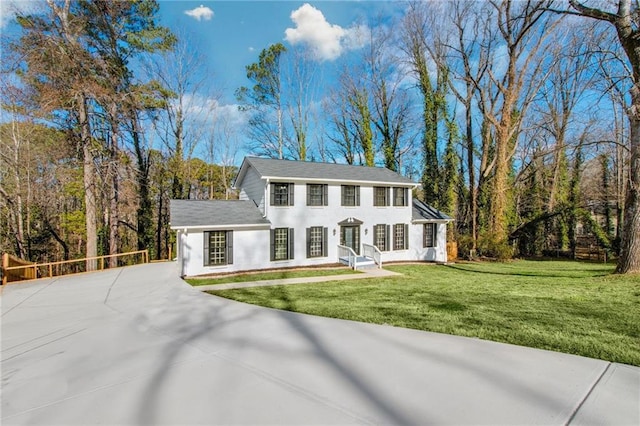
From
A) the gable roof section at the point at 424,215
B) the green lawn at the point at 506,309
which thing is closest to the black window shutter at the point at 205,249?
the green lawn at the point at 506,309

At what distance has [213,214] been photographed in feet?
40.3

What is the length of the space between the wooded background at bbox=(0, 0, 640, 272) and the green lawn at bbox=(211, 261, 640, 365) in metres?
4.66

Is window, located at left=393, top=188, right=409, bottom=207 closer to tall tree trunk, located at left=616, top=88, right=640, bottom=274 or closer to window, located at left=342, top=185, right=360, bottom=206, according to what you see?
window, located at left=342, top=185, right=360, bottom=206

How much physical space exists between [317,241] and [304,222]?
1140 mm

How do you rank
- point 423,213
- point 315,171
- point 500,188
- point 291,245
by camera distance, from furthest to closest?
point 500,188
point 423,213
point 315,171
point 291,245

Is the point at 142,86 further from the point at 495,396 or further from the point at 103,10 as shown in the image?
the point at 495,396

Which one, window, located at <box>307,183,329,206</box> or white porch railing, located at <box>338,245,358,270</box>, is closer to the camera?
white porch railing, located at <box>338,245,358,270</box>

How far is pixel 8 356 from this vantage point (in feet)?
14.1

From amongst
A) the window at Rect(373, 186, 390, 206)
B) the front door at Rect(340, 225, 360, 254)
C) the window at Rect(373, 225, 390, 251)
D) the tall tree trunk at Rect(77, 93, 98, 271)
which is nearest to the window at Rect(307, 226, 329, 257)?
the front door at Rect(340, 225, 360, 254)

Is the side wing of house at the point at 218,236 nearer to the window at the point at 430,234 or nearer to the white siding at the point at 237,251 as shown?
the white siding at the point at 237,251

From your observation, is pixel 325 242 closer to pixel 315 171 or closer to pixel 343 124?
pixel 315 171

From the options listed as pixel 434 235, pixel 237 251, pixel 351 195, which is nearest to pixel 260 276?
→ pixel 237 251

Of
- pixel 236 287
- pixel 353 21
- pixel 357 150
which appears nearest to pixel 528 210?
pixel 357 150

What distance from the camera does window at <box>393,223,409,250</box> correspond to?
627 inches
